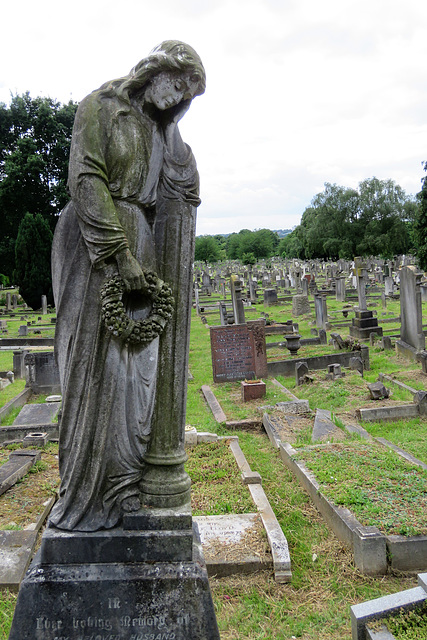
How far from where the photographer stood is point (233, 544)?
401cm

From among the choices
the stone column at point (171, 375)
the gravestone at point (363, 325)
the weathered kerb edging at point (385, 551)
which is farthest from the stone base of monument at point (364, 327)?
the stone column at point (171, 375)

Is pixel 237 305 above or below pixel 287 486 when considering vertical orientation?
above

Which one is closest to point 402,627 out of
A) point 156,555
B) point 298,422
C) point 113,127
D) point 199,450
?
point 156,555

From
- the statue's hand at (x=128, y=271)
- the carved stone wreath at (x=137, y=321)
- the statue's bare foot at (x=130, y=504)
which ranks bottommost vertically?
the statue's bare foot at (x=130, y=504)

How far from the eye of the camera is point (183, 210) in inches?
104

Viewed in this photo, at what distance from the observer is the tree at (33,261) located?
27781mm

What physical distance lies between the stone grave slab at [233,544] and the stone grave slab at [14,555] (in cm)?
134

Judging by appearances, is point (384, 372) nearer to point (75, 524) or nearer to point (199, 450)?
point (199, 450)

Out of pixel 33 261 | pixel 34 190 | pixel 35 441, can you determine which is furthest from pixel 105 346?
pixel 34 190

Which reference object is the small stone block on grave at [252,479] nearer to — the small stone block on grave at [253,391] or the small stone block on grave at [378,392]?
the small stone block on grave at [253,391]

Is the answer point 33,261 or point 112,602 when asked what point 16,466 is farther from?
point 33,261

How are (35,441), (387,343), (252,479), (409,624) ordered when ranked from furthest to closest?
(387,343), (35,441), (252,479), (409,624)

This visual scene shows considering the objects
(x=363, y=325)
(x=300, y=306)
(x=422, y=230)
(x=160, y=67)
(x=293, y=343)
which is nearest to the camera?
(x=160, y=67)

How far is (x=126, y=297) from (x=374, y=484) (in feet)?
10.6
